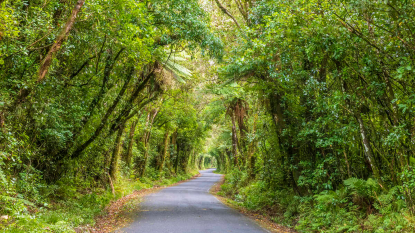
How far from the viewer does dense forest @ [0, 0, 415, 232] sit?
632 cm

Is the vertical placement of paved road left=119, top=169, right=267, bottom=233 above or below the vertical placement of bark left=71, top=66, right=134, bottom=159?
below

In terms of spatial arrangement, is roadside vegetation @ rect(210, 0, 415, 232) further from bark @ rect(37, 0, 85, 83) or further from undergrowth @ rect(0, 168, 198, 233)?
undergrowth @ rect(0, 168, 198, 233)

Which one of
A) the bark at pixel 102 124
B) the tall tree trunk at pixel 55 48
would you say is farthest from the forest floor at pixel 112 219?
the tall tree trunk at pixel 55 48

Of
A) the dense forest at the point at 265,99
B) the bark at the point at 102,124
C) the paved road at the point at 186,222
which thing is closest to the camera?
the dense forest at the point at 265,99

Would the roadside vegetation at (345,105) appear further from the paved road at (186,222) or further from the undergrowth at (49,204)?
the undergrowth at (49,204)

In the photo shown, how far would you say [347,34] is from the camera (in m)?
7.01

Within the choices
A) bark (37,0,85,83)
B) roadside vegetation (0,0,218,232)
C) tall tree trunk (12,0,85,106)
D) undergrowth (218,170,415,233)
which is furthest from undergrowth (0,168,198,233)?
undergrowth (218,170,415,233)

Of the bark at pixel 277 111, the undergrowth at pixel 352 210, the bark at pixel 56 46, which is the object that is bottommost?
the undergrowth at pixel 352 210

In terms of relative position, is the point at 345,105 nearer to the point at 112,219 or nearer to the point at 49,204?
the point at 112,219

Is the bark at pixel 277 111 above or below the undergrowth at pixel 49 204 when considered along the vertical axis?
above

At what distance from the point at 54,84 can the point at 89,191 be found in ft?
20.6

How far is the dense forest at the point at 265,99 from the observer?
249 inches

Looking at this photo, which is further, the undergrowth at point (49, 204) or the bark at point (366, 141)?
the bark at point (366, 141)

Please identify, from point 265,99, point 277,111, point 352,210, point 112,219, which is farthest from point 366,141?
point 112,219
